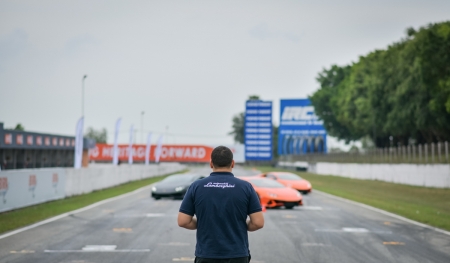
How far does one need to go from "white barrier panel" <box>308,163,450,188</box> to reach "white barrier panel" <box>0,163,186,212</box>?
18.6m

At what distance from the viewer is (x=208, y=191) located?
5.43m

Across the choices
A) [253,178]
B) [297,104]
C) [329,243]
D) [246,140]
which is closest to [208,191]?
[329,243]

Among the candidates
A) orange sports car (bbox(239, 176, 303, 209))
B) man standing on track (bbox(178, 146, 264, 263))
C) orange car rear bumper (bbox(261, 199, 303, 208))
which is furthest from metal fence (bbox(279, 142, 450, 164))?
man standing on track (bbox(178, 146, 264, 263))

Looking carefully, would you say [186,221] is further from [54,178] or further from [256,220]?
[54,178]

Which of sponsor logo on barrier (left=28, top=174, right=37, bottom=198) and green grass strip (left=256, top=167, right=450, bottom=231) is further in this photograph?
sponsor logo on barrier (left=28, top=174, right=37, bottom=198)

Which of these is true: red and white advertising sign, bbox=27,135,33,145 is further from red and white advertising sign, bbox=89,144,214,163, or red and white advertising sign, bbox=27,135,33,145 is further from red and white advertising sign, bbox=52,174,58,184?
red and white advertising sign, bbox=89,144,214,163

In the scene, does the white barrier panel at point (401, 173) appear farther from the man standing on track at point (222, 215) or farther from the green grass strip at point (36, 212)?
the man standing on track at point (222, 215)

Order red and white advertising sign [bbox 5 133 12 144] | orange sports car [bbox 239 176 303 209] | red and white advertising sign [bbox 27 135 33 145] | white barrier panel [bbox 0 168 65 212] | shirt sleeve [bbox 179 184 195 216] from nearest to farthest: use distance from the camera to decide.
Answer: shirt sleeve [bbox 179 184 195 216] < white barrier panel [bbox 0 168 65 212] < orange sports car [bbox 239 176 303 209] < red and white advertising sign [bbox 5 133 12 144] < red and white advertising sign [bbox 27 135 33 145]

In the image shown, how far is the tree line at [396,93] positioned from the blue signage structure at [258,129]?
418 inches

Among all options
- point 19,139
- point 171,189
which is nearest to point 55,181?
point 171,189

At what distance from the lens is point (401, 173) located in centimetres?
5019

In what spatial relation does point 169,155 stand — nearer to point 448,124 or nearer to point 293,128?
point 293,128

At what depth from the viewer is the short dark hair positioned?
5.52 meters

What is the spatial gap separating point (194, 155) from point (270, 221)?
321 ft
